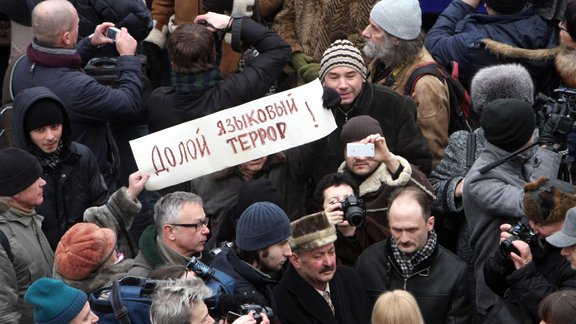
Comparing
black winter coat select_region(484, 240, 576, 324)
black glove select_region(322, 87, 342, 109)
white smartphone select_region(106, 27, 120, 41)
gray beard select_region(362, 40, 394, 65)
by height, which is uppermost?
white smartphone select_region(106, 27, 120, 41)

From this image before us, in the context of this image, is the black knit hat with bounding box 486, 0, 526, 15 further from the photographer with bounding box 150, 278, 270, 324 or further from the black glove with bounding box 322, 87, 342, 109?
the photographer with bounding box 150, 278, 270, 324

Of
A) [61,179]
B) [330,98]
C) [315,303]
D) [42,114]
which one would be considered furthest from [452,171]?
[42,114]

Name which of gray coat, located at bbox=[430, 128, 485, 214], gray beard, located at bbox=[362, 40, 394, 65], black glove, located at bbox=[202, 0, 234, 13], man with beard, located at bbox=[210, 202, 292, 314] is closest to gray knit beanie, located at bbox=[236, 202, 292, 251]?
man with beard, located at bbox=[210, 202, 292, 314]

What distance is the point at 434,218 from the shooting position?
7.92 meters

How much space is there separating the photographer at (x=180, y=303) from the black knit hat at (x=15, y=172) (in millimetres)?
1386

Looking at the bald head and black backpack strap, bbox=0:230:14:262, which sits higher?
the bald head

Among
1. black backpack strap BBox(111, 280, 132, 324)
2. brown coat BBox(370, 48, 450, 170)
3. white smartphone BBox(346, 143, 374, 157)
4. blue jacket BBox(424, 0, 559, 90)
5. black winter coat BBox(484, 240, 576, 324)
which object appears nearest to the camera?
black backpack strap BBox(111, 280, 132, 324)

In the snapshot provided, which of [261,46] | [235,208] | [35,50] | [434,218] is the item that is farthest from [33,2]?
[434,218]

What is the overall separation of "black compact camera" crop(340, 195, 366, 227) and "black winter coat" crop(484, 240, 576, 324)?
0.81 meters

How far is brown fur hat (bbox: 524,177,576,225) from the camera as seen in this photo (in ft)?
22.8

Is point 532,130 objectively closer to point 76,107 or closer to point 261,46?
point 261,46

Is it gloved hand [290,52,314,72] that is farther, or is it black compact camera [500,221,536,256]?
gloved hand [290,52,314,72]

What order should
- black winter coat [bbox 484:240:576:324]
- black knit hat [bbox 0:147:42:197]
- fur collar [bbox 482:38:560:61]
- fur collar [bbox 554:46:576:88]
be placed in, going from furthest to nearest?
1. fur collar [bbox 482:38:560:61]
2. fur collar [bbox 554:46:576:88]
3. black knit hat [bbox 0:147:42:197]
4. black winter coat [bbox 484:240:576:324]

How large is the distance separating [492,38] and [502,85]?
110cm
